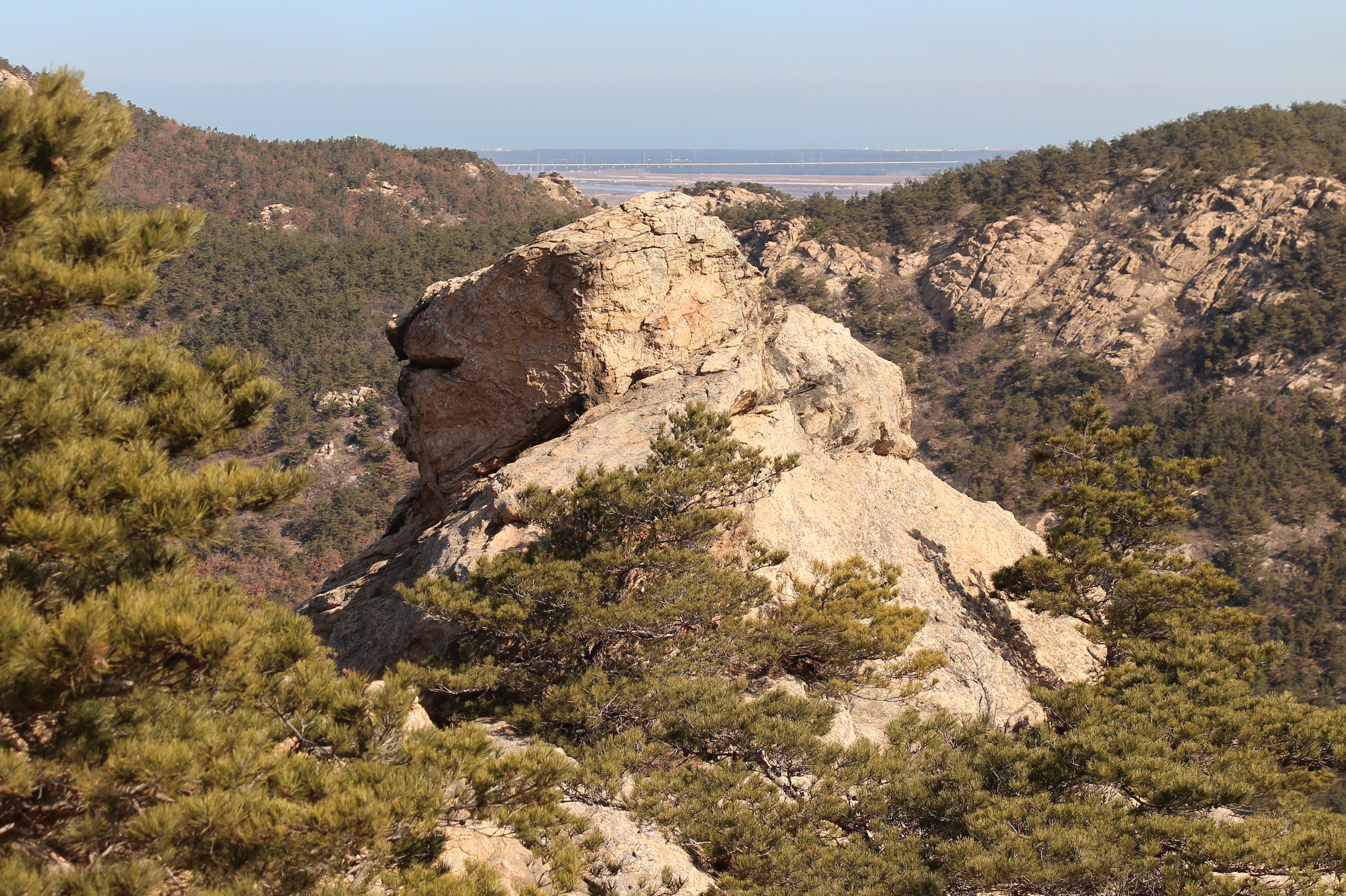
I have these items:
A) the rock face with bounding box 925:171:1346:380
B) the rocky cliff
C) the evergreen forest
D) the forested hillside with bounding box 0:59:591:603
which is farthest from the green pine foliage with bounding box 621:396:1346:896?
the rock face with bounding box 925:171:1346:380

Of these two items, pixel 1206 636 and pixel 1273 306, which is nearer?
pixel 1206 636

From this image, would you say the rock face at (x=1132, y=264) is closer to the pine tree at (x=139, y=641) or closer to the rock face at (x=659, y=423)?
the rock face at (x=659, y=423)

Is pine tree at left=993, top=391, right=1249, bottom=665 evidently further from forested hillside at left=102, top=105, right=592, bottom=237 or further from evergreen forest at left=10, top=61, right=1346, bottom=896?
forested hillside at left=102, top=105, right=592, bottom=237

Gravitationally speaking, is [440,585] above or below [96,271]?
below

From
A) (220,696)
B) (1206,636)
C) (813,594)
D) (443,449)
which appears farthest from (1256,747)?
(443,449)

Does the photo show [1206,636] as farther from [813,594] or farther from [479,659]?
[479,659]

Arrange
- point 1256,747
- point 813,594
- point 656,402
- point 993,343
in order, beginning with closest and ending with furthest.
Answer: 1. point 1256,747
2. point 813,594
3. point 656,402
4. point 993,343

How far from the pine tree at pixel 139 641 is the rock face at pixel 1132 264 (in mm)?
53764

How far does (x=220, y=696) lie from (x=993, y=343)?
5433cm

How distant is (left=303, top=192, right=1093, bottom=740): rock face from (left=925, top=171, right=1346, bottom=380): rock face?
136 feet

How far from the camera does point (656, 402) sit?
43.6 ft

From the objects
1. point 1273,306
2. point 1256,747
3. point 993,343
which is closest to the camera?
point 1256,747

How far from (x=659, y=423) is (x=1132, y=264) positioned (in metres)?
52.5

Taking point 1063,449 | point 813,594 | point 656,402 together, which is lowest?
point 813,594
